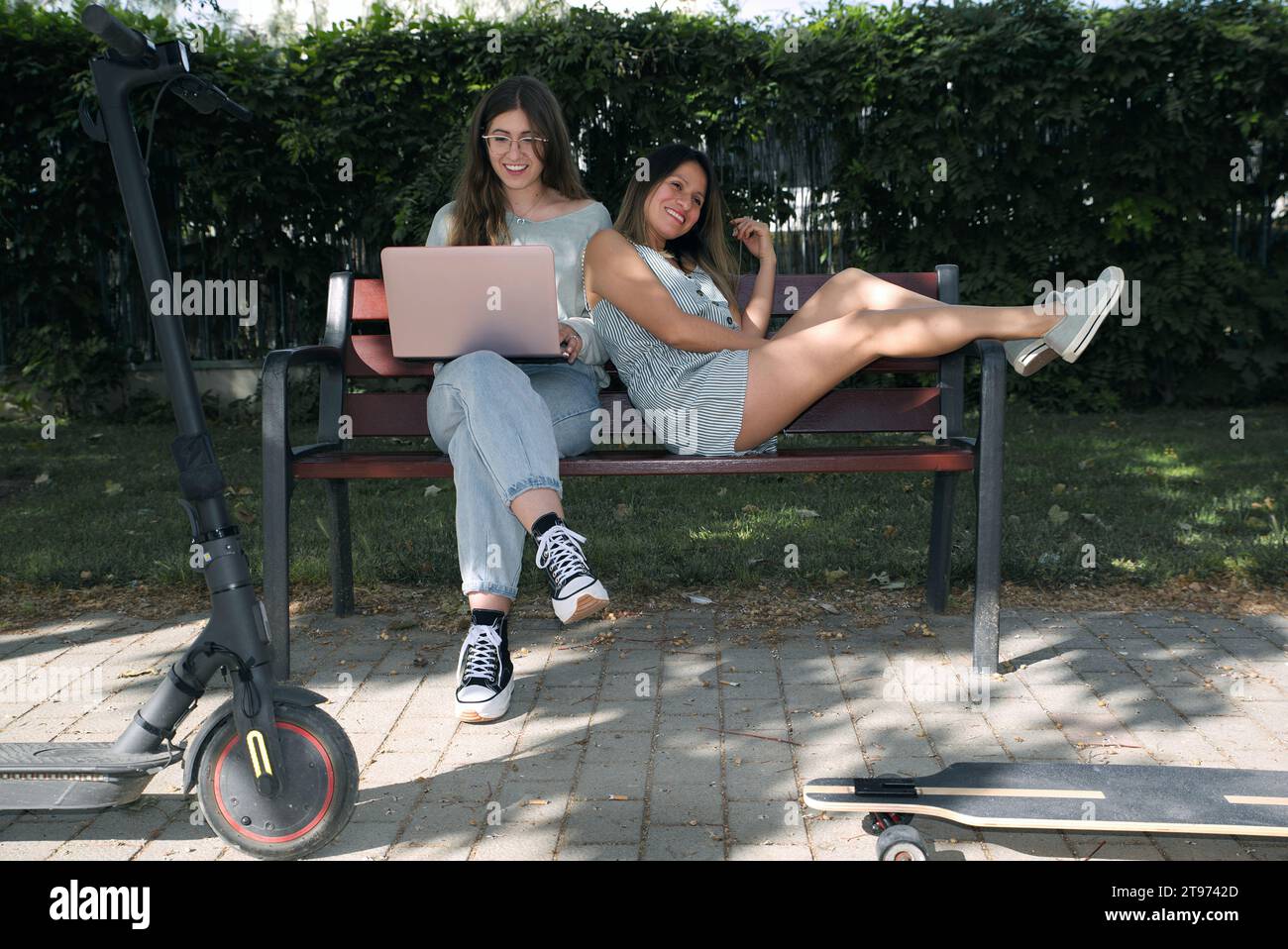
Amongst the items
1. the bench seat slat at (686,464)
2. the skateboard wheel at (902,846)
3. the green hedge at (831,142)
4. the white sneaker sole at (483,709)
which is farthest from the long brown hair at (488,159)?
the green hedge at (831,142)

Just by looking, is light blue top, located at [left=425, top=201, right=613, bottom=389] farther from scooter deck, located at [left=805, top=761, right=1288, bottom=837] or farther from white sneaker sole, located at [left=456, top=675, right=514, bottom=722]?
scooter deck, located at [left=805, top=761, right=1288, bottom=837]

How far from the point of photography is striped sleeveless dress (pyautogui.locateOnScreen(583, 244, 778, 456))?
11.6 ft

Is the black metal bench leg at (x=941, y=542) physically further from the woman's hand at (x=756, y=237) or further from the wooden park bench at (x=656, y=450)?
the woman's hand at (x=756, y=237)

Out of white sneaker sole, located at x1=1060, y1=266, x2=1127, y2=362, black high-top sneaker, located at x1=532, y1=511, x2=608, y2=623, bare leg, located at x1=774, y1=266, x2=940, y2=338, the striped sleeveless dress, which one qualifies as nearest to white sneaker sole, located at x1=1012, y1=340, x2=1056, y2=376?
white sneaker sole, located at x1=1060, y1=266, x2=1127, y2=362

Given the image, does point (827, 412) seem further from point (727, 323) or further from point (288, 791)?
point (288, 791)

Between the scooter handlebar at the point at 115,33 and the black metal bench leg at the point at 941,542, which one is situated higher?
the scooter handlebar at the point at 115,33

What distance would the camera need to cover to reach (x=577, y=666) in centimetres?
350

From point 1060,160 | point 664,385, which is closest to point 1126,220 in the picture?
point 1060,160

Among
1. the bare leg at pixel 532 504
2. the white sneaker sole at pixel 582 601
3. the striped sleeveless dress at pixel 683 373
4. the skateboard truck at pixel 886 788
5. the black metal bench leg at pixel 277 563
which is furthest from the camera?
the striped sleeveless dress at pixel 683 373

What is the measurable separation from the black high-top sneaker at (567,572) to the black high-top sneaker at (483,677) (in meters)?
0.27

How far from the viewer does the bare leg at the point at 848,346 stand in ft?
11.0

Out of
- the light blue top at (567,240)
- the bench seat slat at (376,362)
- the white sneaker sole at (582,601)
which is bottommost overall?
the white sneaker sole at (582,601)

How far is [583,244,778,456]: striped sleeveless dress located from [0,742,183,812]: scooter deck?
5.89 feet

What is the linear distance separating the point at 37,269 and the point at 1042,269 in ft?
22.7
